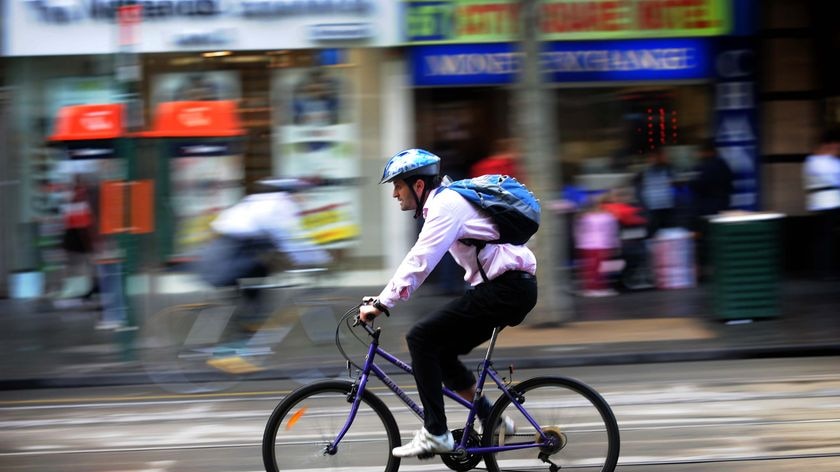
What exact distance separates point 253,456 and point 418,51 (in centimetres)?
792

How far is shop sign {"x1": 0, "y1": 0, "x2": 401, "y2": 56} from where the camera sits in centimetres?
1355

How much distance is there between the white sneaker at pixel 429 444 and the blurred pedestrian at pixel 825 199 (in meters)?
8.86

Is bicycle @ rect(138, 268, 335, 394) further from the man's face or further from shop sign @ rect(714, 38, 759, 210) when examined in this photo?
shop sign @ rect(714, 38, 759, 210)

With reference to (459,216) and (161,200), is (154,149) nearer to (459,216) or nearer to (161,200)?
(161,200)

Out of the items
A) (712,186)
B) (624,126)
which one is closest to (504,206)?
(712,186)

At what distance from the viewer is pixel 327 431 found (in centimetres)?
527

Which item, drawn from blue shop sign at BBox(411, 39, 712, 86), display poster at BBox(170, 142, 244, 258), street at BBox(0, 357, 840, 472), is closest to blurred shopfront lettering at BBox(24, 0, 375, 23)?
blue shop sign at BBox(411, 39, 712, 86)

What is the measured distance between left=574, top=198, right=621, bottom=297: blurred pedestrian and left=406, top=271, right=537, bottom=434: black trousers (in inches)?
302

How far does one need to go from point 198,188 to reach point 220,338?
3.84 meters

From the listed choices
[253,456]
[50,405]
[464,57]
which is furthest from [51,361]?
[464,57]

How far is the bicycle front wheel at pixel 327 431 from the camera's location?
17.1ft

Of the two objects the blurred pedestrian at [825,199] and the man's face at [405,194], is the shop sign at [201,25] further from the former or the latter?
the man's face at [405,194]

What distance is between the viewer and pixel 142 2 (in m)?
13.5

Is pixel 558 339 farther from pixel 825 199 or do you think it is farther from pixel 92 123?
pixel 92 123
